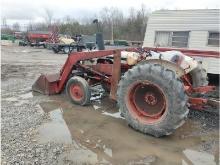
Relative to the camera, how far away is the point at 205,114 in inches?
260

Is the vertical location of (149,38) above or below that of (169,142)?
above

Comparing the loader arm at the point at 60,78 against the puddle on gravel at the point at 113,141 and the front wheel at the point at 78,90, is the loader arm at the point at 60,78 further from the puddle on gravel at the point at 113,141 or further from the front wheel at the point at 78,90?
the puddle on gravel at the point at 113,141

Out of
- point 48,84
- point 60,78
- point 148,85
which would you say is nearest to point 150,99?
point 148,85

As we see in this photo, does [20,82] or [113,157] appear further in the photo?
[20,82]

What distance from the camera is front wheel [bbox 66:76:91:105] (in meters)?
7.11

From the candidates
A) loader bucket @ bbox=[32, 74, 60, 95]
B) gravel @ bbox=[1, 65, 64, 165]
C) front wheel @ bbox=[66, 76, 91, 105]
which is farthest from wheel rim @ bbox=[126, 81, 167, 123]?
loader bucket @ bbox=[32, 74, 60, 95]

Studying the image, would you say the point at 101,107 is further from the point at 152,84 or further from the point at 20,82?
the point at 20,82

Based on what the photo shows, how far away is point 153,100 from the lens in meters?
5.54

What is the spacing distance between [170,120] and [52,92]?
400 cm

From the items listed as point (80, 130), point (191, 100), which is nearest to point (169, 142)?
point (191, 100)

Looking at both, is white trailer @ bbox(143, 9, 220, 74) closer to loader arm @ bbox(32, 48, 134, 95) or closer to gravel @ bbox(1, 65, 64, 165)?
loader arm @ bbox(32, 48, 134, 95)

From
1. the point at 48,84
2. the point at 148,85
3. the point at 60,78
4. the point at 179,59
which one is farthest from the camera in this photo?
the point at 48,84

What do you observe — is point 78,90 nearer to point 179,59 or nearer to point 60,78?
point 60,78

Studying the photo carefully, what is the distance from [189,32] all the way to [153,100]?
5189 mm
